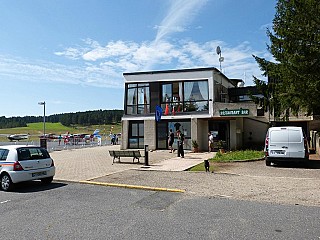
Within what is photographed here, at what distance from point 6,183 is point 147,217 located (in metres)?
5.41

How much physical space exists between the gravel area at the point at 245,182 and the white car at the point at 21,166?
2047 millimetres

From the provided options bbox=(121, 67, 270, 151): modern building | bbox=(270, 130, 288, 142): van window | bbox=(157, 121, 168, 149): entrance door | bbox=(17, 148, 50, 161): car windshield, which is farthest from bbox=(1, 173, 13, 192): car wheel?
bbox=(157, 121, 168, 149): entrance door

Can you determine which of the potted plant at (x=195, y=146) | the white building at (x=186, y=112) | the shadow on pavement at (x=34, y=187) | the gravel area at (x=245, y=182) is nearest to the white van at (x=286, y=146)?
the gravel area at (x=245, y=182)

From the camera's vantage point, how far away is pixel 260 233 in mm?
5191

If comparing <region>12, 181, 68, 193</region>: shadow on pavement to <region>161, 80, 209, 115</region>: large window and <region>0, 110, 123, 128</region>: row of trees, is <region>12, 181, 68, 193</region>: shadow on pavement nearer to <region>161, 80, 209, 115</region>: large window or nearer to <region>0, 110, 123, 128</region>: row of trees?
<region>161, 80, 209, 115</region>: large window

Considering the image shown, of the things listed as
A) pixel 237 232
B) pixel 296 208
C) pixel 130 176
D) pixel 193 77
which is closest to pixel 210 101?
pixel 193 77

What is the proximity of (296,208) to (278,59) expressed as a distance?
475 inches

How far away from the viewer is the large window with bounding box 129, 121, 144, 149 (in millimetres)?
25094

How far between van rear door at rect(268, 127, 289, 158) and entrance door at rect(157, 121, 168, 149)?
11181 mm

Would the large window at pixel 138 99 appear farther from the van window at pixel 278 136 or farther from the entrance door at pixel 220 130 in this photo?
the van window at pixel 278 136

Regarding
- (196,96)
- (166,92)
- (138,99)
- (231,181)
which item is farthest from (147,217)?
(138,99)

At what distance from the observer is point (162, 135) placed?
24328 millimetres

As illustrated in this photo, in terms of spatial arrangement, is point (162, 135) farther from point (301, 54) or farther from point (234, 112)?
point (301, 54)

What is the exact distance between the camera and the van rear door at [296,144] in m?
13.4
